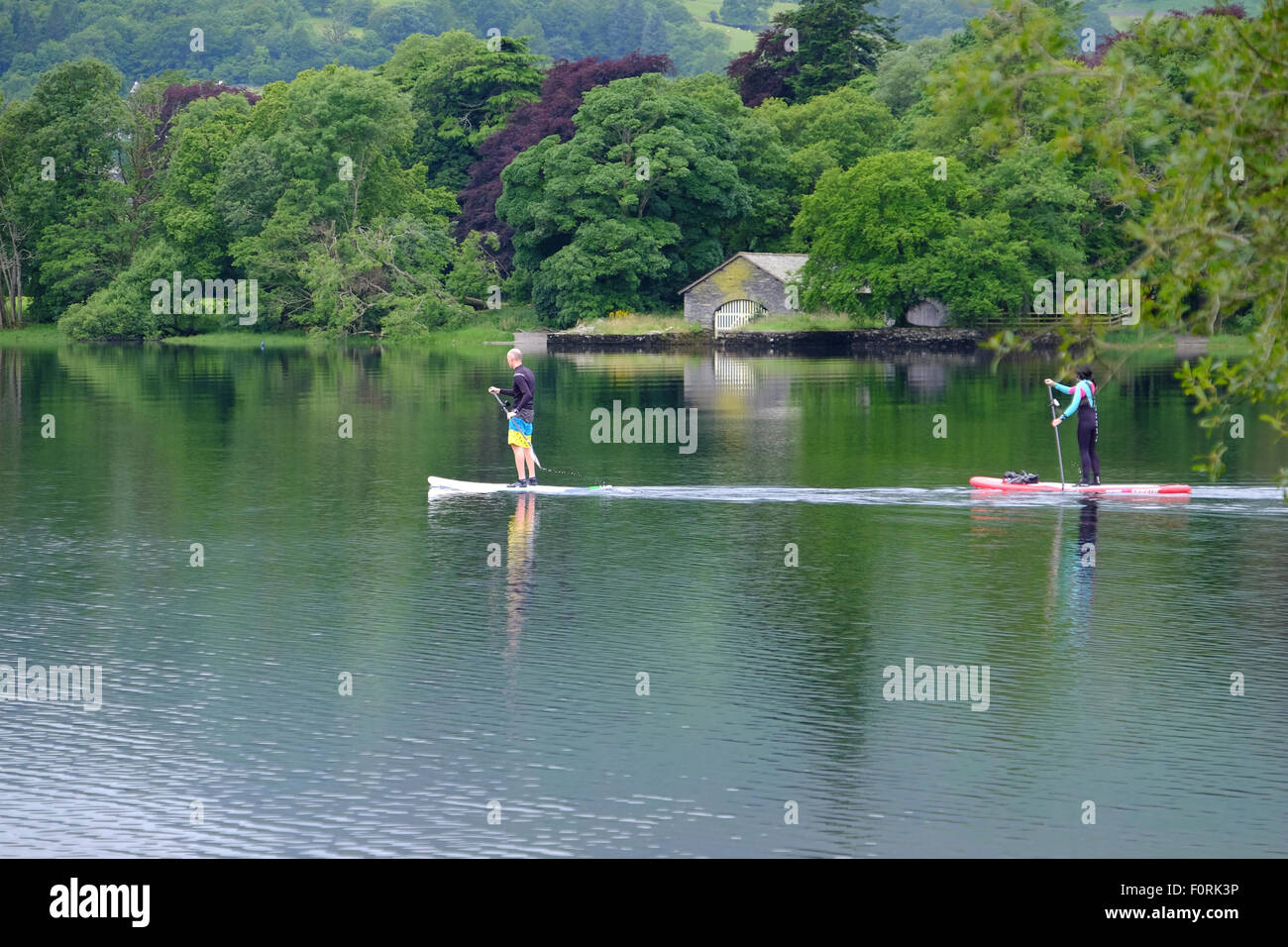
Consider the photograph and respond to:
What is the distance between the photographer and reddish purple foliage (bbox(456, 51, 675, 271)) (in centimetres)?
11675

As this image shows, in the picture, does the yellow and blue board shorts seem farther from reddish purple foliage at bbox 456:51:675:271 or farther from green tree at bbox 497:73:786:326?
reddish purple foliage at bbox 456:51:675:271

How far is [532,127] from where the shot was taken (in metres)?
117

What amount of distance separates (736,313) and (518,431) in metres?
73.6

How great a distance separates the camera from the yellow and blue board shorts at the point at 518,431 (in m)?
30.3

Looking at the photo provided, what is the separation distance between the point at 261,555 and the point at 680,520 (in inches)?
280

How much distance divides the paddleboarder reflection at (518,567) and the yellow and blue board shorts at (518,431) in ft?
3.38

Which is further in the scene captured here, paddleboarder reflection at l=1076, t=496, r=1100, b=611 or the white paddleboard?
the white paddleboard

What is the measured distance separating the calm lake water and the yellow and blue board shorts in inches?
60.3

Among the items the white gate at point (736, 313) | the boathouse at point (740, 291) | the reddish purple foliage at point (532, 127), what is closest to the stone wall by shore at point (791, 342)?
the white gate at point (736, 313)

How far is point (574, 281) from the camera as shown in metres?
102

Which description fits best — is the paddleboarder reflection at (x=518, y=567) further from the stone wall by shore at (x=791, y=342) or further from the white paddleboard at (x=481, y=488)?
the stone wall by shore at (x=791, y=342)

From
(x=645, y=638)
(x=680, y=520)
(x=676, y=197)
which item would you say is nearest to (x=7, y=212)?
(x=676, y=197)

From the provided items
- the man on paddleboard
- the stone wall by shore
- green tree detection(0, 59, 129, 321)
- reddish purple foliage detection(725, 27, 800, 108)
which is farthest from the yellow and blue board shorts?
reddish purple foliage detection(725, 27, 800, 108)
